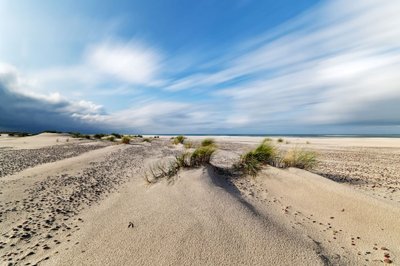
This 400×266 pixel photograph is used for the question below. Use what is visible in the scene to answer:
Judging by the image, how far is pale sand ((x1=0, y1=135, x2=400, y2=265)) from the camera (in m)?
2.88

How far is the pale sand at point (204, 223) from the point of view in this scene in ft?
9.46

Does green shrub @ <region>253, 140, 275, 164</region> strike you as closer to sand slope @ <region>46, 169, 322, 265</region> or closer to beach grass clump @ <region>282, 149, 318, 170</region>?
beach grass clump @ <region>282, 149, 318, 170</region>

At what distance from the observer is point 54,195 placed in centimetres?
558

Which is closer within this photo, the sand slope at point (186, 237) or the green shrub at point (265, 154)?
the sand slope at point (186, 237)

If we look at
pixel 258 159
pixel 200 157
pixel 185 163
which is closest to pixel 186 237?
pixel 185 163

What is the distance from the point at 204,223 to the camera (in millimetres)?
3543

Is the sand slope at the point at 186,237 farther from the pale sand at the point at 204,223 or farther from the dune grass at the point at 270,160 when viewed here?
the dune grass at the point at 270,160

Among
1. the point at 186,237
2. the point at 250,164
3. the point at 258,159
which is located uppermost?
the point at 258,159

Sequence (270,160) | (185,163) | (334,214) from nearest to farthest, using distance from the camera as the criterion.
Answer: (334,214)
(185,163)
(270,160)

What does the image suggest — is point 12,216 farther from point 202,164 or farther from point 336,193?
point 336,193

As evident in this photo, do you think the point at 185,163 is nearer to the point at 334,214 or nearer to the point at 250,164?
the point at 250,164

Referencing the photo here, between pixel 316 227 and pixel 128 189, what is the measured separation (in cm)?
425

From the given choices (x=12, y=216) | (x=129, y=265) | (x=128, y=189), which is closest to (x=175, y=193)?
(x=128, y=189)

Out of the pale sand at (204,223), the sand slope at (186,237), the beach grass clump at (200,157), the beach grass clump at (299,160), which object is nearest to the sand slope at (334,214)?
the pale sand at (204,223)
